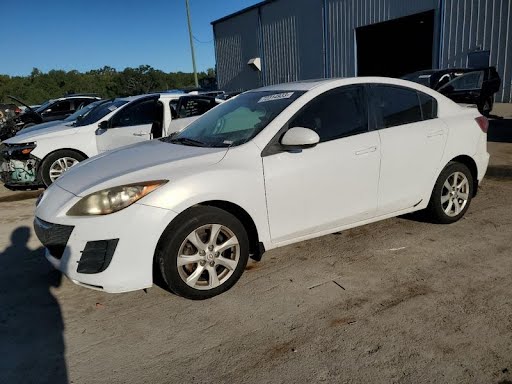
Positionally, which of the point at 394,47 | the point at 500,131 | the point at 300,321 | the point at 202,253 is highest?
the point at 394,47

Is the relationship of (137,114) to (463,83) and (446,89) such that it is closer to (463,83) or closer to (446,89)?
(446,89)

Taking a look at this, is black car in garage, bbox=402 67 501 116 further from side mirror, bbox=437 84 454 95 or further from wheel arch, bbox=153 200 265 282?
A: wheel arch, bbox=153 200 265 282

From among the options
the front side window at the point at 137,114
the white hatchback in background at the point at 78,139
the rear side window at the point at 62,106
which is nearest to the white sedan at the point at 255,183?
the white hatchback in background at the point at 78,139

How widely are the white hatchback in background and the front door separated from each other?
4102 mm

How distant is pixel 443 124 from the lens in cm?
435

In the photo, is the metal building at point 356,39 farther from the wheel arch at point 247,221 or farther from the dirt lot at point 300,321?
the wheel arch at point 247,221

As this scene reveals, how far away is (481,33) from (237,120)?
15.5 meters

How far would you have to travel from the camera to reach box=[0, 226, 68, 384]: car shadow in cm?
264

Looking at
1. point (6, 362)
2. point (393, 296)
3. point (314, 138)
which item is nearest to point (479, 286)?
point (393, 296)

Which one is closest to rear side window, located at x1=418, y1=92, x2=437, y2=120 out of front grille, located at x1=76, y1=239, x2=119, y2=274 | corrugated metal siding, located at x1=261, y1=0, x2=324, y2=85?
front grille, located at x1=76, y1=239, x2=119, y2=274

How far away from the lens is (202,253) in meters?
3.23

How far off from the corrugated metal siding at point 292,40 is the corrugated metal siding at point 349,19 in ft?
2.66

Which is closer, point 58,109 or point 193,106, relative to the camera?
point 193,106

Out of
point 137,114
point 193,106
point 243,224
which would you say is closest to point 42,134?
point 137,114
